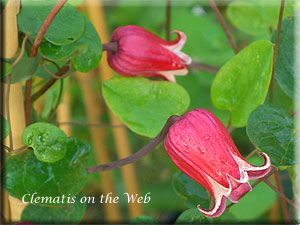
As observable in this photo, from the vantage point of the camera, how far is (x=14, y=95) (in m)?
0.39

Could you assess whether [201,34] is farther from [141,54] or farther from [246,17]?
[141,54]

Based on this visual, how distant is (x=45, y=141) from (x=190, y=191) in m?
0.18

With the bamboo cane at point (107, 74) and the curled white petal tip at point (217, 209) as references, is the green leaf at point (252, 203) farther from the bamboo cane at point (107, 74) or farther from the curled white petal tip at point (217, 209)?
the bamboo cane at point (107, 74)

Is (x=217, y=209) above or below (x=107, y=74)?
above

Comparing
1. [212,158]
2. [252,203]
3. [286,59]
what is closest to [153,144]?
[212,158]

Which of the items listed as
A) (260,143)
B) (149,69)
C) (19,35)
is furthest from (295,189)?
(19,35)

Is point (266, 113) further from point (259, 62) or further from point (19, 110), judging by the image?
point (19, 110)

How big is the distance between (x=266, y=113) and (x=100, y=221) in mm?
1096

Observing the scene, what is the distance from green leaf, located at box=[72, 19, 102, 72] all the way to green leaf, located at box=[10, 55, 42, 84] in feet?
0.14

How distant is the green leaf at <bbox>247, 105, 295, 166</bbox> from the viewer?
366mm

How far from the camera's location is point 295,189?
42 cm

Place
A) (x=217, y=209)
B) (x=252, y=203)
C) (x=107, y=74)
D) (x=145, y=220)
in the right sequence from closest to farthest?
(x=217, y=209) < (x=145, y=220) < (x=252, y=203) < (x=107, y=74)

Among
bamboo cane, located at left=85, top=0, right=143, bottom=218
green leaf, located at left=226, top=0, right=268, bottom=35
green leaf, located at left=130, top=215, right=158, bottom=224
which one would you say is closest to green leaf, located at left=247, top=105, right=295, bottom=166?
green leaf, located at left=130, top=215, right=158, bottom=224

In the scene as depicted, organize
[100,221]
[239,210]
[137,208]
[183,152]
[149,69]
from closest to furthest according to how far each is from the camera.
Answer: [183,152] < [149,69] < [239,210] < [137,208] < [100,221]
